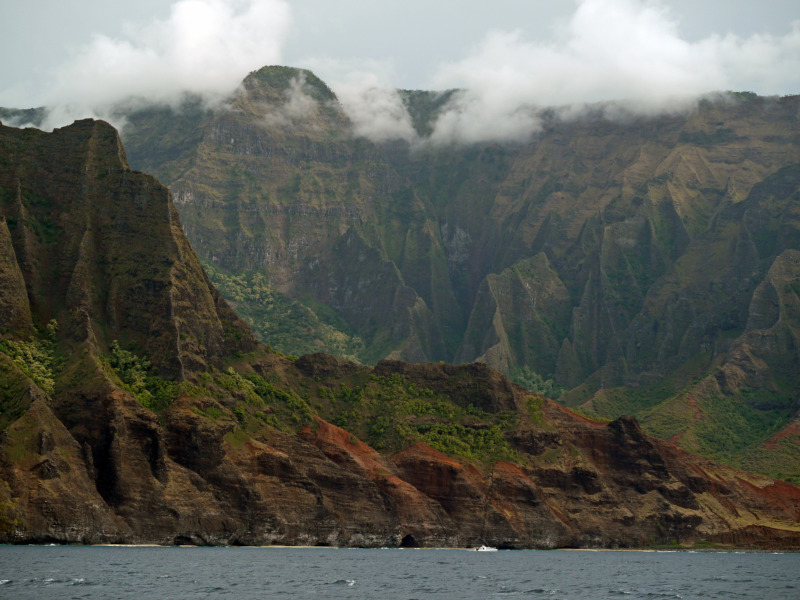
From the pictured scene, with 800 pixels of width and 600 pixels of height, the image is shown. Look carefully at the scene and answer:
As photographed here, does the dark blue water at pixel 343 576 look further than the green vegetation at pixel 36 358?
No

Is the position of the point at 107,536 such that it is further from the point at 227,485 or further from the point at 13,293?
the point at 13,293

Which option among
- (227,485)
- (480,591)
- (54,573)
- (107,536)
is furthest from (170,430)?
(480,591)

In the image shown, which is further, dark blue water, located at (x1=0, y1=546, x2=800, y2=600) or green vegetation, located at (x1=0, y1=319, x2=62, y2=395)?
green vegetation, located at (x1=0, y1=319, x2=62, y2=395)

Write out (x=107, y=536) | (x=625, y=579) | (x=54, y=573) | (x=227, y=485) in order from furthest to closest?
(x=227, y=485) < (x=107, y=536) < (x=625, y=579) < (x=54, y=573)

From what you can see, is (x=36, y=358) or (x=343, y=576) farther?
(x=36, y=358)

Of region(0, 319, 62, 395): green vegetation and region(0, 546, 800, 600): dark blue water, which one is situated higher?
region(0, 319, 62, 395): green vegetation

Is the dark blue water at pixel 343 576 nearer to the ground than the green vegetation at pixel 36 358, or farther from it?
nearer to the ground

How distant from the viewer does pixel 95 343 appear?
200 metres

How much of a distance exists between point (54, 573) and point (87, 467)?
5391 centimetres

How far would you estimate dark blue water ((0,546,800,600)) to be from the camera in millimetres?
115375

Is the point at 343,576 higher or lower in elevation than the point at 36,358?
lower

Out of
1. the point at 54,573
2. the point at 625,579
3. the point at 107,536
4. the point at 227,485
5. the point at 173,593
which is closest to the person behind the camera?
the point at 173,593

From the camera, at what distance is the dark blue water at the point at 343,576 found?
115m

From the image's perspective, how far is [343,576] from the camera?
13938cm
